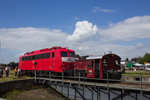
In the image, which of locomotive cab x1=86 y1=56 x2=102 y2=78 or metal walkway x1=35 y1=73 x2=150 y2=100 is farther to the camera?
locomotive cab x1=86 y1=56 x2=102 y2=78

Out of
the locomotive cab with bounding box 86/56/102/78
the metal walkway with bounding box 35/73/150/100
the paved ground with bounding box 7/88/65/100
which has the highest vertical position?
the locomotive cab with bounding box 86/56/102/78

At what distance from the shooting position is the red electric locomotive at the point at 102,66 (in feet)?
60.1

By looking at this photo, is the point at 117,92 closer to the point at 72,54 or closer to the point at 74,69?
the point at 74,69

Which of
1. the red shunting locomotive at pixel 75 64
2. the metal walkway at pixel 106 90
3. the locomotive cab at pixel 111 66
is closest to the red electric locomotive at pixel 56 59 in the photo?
the red shunting locomotive at pixel 75 64

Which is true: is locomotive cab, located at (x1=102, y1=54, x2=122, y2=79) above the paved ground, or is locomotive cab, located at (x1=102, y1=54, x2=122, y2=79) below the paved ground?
above

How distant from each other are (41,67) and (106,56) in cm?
1051

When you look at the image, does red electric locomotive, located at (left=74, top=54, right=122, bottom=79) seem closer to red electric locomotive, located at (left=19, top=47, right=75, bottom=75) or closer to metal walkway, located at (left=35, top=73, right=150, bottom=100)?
metal walkway, located at (left=35, top=73, right=150, bottom=100)

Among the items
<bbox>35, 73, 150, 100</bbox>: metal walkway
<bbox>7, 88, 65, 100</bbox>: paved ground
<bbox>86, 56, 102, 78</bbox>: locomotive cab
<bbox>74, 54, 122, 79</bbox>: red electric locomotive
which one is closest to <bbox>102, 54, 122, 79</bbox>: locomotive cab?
<bbox>74, 54, 122, 79</bbox>: red electric locomotive

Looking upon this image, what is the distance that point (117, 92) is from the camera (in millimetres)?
13469

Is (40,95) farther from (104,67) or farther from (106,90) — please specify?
(106,90)

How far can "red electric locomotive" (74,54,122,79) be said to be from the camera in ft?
60.1

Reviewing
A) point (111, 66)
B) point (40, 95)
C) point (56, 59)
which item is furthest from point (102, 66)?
point (40, 95)

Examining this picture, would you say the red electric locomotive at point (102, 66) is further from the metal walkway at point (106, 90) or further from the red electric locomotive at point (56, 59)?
the red electric locomotive at point (56, 59)

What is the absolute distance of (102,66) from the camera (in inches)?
725
